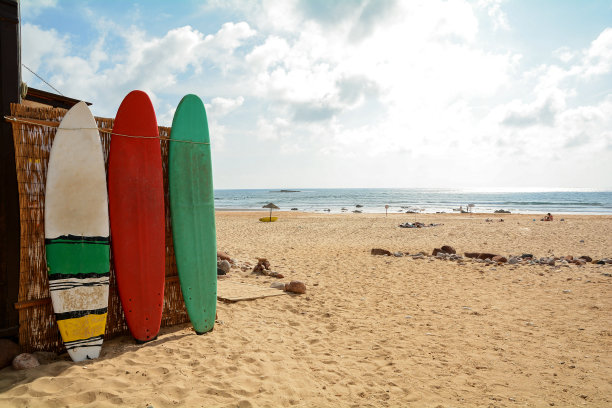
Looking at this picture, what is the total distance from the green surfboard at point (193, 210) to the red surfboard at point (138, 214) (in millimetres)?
182

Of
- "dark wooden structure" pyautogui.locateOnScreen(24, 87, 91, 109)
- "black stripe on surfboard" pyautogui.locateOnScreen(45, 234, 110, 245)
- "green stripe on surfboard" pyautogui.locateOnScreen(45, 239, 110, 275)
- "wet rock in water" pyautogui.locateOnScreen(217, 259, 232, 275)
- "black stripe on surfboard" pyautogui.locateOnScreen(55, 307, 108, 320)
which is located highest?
"dark wooden structure" pyautogui.locateOnScreen(24, 87, 91, 109)

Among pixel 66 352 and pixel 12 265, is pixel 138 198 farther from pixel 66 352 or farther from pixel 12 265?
pixel 66 352

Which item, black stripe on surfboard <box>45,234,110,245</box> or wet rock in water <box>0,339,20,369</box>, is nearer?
wet rock in water <box>0,339,20,369</box>

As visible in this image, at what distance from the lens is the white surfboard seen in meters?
2.84

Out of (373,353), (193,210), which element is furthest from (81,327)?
(373,353)

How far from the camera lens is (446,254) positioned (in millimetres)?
8430

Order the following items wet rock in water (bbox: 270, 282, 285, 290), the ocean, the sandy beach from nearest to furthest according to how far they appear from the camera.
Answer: the sandy beach
wet rock in water (bbox: 270, 282, 285, 290)
the ocean

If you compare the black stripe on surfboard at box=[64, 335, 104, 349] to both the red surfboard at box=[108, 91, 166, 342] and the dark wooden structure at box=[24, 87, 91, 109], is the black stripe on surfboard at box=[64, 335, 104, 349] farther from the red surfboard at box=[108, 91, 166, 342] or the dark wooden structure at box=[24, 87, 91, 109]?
the dark wooden structure at box=[24, 87, 91, 109]

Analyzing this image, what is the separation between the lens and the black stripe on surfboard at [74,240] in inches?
112

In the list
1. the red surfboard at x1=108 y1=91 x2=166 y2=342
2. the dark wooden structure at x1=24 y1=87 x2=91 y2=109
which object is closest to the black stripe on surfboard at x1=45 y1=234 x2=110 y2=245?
the red surfboard at x1=108 y1=91 x2=166 y2=342

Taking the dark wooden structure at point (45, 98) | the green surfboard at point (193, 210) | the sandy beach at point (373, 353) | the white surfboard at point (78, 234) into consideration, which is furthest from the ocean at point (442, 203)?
the white surfboard at point (78, 234)

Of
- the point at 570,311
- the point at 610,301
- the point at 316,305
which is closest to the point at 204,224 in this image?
the point at 316,305

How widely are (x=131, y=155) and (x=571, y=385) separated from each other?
422cm

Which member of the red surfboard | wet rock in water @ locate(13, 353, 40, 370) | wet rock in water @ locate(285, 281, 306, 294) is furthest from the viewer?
wet rock in water @ locate(285, 281, 306, 294)
